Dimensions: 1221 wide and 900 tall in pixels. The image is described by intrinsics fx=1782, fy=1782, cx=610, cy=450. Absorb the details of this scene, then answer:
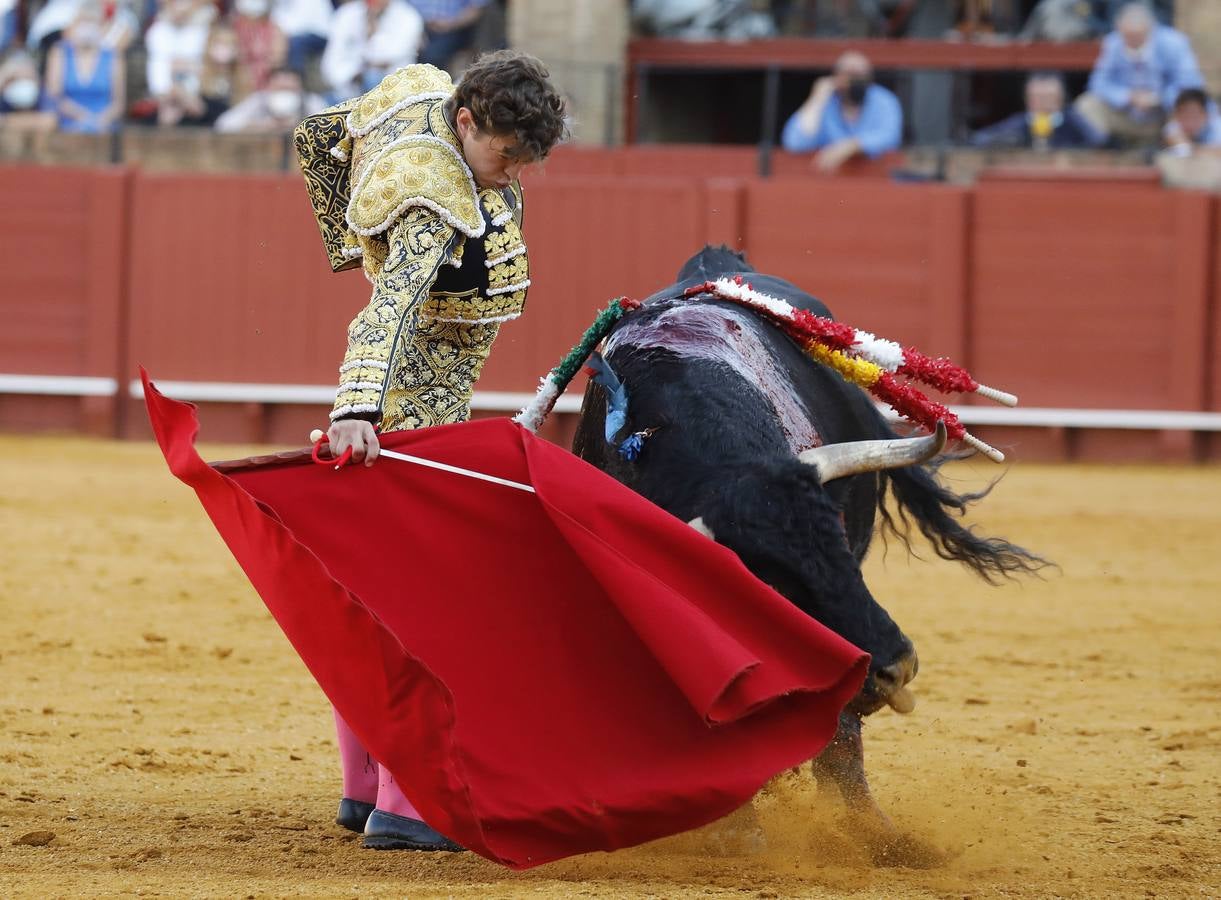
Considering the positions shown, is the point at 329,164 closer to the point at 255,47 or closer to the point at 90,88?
the point at 255,47

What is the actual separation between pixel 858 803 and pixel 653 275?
568cm

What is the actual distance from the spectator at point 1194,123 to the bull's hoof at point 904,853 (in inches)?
246

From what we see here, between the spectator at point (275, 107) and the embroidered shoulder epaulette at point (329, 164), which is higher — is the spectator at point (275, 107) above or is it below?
above

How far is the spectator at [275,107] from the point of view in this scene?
9.16 meters

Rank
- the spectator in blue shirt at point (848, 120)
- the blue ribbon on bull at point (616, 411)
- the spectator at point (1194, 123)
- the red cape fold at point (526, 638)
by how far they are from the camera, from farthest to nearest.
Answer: the spectator in blue shirt at point (848, 120), the spectator at point (1194, 123), the blue ribbon on bull at point (616, 411), the red cape fold at point (526, 638)

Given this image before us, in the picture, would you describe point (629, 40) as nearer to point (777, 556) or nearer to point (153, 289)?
point (153, 289)

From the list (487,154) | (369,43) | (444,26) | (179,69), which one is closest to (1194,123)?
(444,26)

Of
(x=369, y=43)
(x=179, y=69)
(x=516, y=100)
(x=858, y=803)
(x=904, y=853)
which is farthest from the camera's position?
(x=179, y=69)

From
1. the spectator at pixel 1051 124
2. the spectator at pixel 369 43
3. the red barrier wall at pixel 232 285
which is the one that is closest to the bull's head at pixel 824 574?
the red barrier wall at pixel 232 285

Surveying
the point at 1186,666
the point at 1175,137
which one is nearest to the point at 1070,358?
the point at 1175,137

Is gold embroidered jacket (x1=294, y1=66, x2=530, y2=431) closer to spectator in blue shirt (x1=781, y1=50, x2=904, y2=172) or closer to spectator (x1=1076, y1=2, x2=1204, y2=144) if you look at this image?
spectator in blue shirt (x1=781, y1=50, x2=904, y2=172)

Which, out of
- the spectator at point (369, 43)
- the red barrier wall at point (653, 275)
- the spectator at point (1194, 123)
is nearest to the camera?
the red barrier wall at point (653, 275)

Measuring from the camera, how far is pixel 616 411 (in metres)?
2.64

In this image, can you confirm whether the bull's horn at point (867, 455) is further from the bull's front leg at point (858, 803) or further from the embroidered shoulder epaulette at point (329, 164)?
the embroidered shoulder epaulette at point (329, 164)
